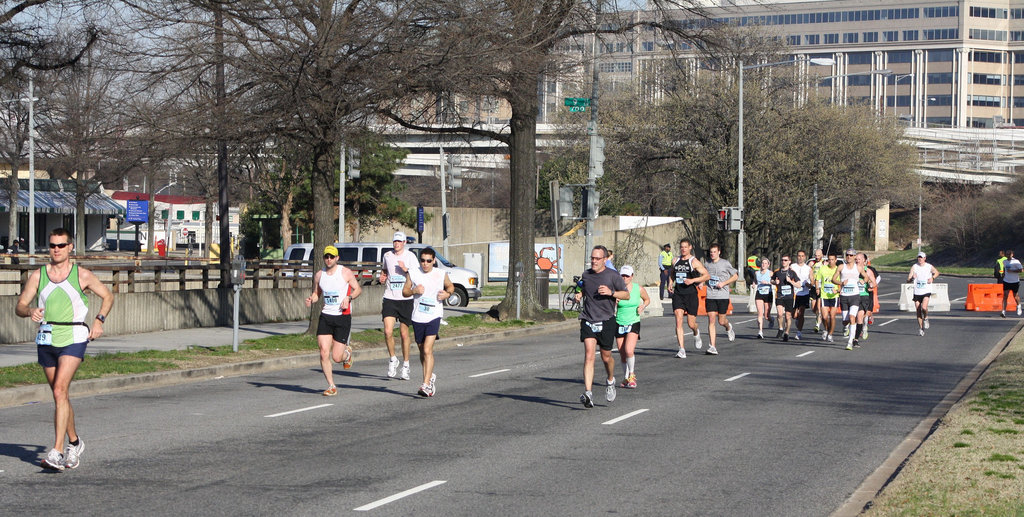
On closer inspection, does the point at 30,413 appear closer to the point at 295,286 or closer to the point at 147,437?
the point at 147,437

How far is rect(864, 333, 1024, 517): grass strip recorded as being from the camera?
7.54 metres

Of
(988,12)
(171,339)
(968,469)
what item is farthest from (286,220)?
(988,12)

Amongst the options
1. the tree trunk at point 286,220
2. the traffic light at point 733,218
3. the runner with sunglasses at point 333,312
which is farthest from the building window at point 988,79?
the runner with sunglasses at point 333,312

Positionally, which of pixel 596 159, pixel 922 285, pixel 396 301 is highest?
pixel 596 159

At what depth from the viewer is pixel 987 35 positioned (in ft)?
467

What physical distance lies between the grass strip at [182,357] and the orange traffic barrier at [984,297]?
62.6 ft

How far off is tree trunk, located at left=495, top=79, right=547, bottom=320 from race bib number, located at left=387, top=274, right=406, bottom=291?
36.4 feet

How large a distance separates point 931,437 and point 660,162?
4248 centimetres

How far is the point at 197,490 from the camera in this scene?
8219 millimetres

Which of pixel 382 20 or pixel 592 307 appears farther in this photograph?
pixel 382 20

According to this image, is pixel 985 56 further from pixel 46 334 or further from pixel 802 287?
pixel 46 334

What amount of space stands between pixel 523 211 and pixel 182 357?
1155cm

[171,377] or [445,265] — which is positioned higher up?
[445,265]

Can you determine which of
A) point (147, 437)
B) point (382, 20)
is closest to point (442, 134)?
point (382, 20)
